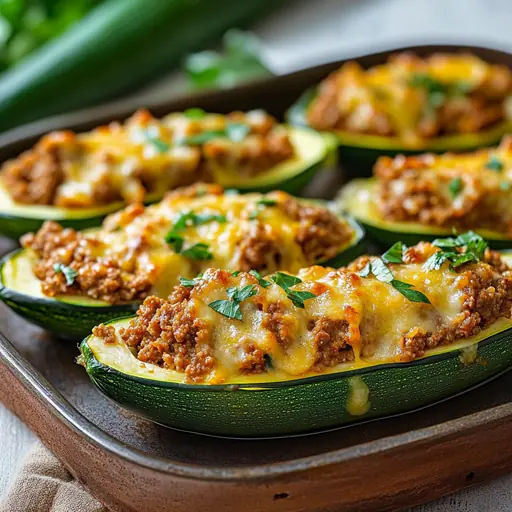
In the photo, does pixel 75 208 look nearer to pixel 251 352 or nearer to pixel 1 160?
pixel 1 160

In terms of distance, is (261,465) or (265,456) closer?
(261,465)

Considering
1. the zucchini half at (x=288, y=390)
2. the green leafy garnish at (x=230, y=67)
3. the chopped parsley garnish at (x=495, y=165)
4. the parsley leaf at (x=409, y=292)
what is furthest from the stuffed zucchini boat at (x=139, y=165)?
the parsley leaf at (x=409, y=292)

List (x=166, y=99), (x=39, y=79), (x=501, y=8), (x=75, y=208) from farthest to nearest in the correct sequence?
(x=501, y=8) → (x=39, y=79) → (x=166, y=99) → (x=75, y=208)

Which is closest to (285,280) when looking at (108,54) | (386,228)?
(386,228)

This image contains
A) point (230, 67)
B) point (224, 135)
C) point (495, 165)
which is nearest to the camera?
point (495, 165)

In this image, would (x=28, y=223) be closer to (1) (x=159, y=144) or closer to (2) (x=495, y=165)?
(1) (x=159, y=144)

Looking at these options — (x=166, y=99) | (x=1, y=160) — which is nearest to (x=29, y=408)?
(x=1, y=160)

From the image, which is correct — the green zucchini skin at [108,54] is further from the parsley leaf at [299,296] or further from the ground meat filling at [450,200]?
the parsley leaf at [299,296]
